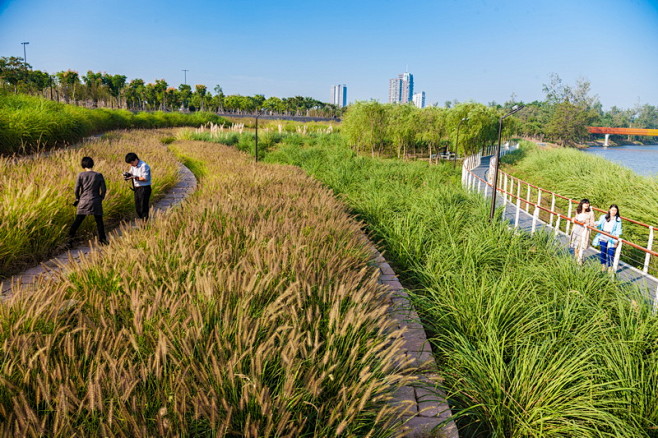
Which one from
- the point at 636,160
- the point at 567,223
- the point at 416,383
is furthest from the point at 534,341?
the point at 636,160

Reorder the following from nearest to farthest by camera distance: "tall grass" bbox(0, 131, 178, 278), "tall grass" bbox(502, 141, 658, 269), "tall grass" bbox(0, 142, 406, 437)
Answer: "tall grass" bbox(0, 142, 406, 437)
"tall grass" bbox(0, 131, 178, 278)
"tall grass" bbox(502, 141, 658, 269)

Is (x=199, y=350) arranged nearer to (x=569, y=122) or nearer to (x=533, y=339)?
(x=533, y=339)

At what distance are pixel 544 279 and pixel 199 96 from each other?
92783 mm

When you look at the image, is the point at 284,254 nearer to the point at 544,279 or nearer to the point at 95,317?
the point at 95,317

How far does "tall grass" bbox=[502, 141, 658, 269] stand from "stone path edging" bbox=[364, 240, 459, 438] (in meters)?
6.52

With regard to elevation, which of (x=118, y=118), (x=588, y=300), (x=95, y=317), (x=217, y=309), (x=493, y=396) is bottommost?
(x=493, y=396)

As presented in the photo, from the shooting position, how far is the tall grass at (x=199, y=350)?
66.9 inches

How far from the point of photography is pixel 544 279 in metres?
4.89

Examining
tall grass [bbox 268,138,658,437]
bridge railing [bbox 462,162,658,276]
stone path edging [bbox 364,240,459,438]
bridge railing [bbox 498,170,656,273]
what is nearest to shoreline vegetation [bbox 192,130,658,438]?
tall grass [bbox 268,138,658,437]

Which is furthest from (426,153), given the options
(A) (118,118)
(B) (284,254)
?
(B) (284,254)

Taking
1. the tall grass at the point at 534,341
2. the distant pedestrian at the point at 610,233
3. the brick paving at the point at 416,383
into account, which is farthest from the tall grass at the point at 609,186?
the brick paving at the point at 416,383

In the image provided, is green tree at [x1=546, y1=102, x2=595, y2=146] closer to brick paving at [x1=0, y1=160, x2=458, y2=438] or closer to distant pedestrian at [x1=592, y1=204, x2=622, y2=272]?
distant pedestrian at [x1=592, y1=204, x2=622, y2=272]

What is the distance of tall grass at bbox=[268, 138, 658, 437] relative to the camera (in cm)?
287

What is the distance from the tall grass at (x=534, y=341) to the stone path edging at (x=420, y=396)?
0.41 feet
